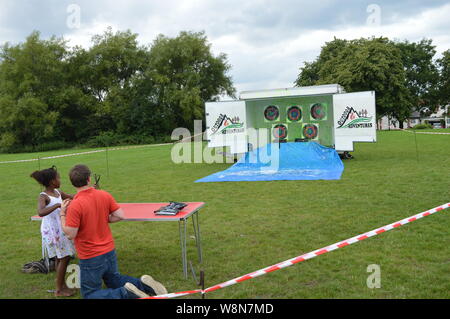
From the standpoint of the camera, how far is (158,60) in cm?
4097

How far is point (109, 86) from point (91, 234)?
4125cm

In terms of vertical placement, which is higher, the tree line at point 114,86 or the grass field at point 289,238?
the tree line at point 114,86

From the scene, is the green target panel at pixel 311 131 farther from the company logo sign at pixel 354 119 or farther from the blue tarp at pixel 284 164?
the blue tarp at pixel 284 164

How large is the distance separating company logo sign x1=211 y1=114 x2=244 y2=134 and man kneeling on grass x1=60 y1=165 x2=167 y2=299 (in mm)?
12315

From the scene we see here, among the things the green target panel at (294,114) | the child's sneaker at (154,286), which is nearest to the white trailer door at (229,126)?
the green target panel at (294,114)

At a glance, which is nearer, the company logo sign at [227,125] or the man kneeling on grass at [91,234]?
the man kneeling on grass at [91,234]

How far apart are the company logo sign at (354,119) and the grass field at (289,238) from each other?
→ 342 centimetres

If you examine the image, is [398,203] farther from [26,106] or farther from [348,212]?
[26,106]

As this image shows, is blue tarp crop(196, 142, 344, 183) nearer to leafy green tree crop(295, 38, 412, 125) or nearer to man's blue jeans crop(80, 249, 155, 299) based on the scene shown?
man's blue jeans crop(80, 249, 155, 299)

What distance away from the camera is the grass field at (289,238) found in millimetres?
3988

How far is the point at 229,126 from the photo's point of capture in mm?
15859

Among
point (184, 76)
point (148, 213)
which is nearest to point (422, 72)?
point (184, 76)

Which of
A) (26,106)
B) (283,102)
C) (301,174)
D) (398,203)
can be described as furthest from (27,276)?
(26,106)

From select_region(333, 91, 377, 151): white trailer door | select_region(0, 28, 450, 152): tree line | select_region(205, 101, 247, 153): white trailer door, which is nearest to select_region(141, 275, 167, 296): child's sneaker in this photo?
select_region(333, 91, 377, 151): white trailer door
